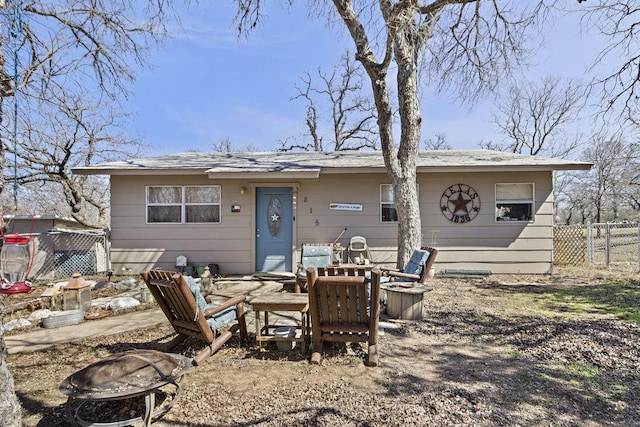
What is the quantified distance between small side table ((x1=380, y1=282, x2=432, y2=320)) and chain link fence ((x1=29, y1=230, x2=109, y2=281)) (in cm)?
674

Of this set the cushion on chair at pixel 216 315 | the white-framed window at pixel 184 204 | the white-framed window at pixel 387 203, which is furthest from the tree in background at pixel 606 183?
the cushion on chair at pixel 216 315

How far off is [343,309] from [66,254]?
7741mm

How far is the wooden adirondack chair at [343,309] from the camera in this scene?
317 centimetres

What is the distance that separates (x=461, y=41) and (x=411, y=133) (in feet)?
11.3

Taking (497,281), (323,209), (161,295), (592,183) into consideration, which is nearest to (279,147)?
(323,209)

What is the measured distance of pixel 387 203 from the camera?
812cm

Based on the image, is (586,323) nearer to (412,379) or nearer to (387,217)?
(412,379)

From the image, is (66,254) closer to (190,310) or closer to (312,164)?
(312,164)

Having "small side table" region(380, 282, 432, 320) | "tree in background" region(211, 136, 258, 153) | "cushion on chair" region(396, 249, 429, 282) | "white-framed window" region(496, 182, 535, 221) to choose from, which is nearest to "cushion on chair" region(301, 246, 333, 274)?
"cushion on chair" region(396, 249, 429, 282)

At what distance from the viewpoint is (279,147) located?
23281 mm

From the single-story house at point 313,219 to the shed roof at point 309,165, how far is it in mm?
207

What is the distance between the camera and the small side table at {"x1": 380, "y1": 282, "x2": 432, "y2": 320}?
4.58 meters

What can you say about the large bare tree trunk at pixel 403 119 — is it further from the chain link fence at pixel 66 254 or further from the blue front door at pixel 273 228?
the chain link fence at pixel 66 254

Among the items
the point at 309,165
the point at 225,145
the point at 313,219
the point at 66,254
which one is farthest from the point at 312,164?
the point at 225,145
